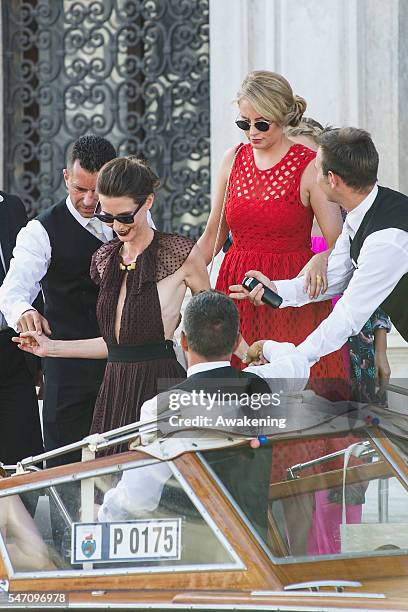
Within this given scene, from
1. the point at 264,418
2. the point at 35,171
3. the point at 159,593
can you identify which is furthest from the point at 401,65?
the point at 159,593

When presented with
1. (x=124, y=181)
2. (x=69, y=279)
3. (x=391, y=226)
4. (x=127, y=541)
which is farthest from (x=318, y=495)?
(x=69, y=279)

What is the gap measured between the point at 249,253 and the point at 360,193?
76 cm

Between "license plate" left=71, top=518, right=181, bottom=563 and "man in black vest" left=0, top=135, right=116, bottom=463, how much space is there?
1600 mm

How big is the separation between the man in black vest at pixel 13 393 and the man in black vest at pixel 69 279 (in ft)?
0.51

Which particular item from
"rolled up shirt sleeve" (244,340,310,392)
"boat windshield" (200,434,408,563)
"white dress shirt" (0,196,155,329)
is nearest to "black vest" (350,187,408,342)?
"rolled up shirt sleeve" (244,340,310,392)

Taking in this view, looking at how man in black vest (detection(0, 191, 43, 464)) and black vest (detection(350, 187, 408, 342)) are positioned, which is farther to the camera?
man in black vest (detection(0, 191, 43, 464))

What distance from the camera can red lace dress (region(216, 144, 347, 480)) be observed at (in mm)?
4859

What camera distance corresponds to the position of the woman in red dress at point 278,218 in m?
4.83

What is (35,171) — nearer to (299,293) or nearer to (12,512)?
(299,293)

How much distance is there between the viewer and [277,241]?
4918mm

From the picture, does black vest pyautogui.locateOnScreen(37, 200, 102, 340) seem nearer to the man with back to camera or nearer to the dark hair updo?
the man with back to camera

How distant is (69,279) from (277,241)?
889 mm

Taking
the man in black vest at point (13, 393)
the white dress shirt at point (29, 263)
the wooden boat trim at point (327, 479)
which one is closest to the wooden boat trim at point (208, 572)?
the wooden boat trim at point (327, 479)

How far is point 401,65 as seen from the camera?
788 centimetres
